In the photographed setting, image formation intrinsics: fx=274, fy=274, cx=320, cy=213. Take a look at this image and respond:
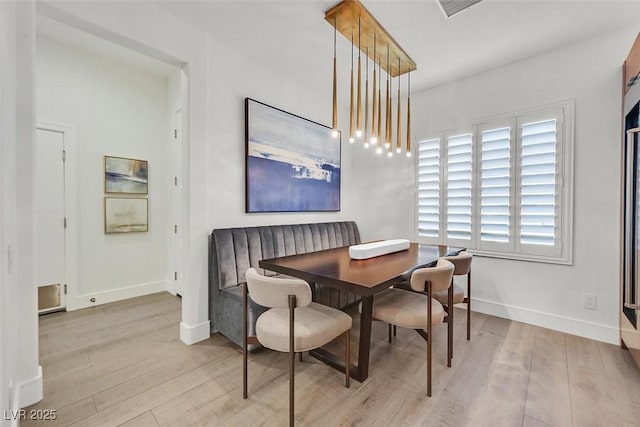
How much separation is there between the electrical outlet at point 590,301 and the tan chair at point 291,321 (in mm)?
2365

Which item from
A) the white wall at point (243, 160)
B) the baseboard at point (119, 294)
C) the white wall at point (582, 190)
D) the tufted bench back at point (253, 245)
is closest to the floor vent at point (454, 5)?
the white wall at point (243, 160)

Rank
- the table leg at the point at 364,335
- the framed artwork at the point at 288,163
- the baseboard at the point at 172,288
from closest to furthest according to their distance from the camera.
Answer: the table leg at the point at 364,335
the framed artwork at the point at 288,163
the baseboard at the point at 172,288

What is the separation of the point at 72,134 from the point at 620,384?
529cm

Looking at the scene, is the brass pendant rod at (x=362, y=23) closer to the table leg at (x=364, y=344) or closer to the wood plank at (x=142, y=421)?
the table leg at (x=364, y=344)

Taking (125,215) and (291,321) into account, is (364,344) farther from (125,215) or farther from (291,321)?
(125,215)

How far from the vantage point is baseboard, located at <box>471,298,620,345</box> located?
Answer: 7.89 feet

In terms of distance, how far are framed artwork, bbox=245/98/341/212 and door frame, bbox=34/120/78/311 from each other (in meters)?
2.02

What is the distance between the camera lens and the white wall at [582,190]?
238 centimetres

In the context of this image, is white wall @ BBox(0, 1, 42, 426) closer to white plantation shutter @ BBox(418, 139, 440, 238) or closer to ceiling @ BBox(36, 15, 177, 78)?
ceiling @ BBox(36, 15, 177, 78)

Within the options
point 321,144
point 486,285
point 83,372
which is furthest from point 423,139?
point 83,372

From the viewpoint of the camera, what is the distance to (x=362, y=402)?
167cm

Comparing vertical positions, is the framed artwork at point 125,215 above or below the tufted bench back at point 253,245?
above

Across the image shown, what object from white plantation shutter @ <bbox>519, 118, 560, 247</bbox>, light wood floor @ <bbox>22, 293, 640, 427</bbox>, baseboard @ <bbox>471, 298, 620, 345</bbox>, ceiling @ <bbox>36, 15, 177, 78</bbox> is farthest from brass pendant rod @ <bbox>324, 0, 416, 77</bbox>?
baseboard @ <bbox>471, 298, 620, 345</bbox>

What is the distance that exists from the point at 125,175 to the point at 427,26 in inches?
145
